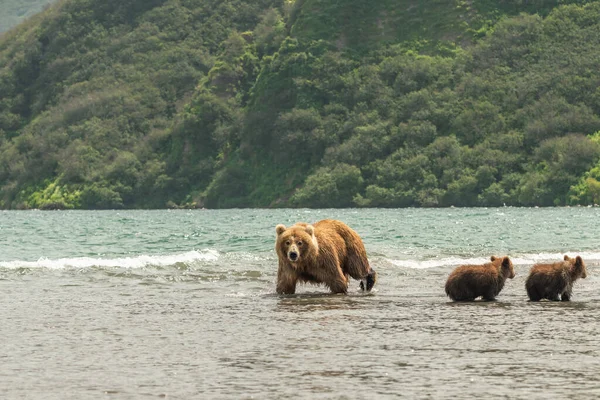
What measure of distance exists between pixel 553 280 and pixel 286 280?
381 centimetres

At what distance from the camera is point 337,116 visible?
117 metres

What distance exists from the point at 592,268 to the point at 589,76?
296 ft

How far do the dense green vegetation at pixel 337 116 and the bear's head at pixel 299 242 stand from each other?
261 feet

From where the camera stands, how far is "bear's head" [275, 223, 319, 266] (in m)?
15.2

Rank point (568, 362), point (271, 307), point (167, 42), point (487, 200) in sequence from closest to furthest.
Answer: point (568, 362)
point (271, 307)
point (487, 200)
point (167, 42)

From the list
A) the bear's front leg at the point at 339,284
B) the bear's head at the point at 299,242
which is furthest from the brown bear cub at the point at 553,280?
the bear's head at the point at 299,242

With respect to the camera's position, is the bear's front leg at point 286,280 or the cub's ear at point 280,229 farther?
the bear's front leg at point 286,280

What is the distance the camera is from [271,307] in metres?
14.5

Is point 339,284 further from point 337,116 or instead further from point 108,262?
point 337,116

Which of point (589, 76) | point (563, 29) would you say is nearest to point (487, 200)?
point (589, 76)

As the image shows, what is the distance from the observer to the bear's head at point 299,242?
15195 mm

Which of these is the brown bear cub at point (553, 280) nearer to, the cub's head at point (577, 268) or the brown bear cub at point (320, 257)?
the cub's head at point (577, 268)

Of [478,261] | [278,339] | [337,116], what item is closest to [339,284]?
[278,339]

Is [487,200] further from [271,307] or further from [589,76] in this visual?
[271,307]
